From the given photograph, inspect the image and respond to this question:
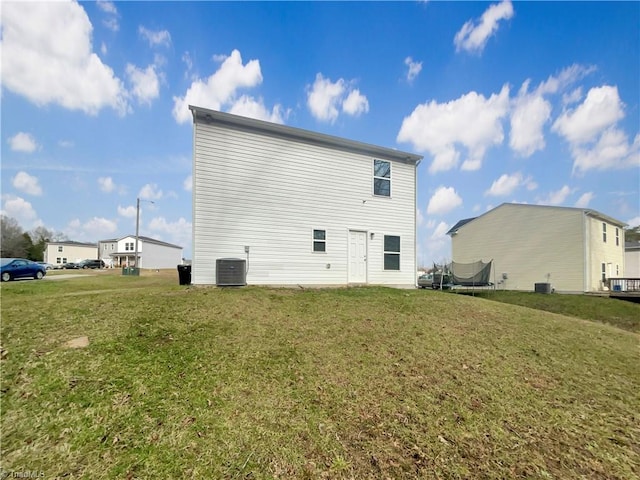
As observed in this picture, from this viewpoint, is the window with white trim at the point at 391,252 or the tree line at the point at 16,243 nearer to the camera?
the window with white trim at the point at 391,252

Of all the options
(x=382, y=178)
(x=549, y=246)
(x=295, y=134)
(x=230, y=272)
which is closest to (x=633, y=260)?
(x=549, y=246)

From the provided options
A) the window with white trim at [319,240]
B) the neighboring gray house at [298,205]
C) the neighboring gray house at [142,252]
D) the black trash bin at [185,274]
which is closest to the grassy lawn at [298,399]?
the black trash bin at [185,274]

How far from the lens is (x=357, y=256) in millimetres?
11102

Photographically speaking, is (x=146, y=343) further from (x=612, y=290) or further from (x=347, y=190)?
(x=612, y=290)

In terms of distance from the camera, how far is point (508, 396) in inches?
142

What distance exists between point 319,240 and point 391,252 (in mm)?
3173

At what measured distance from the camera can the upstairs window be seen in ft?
38.1

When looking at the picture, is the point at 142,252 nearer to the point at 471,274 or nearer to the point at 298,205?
the point at 298,205

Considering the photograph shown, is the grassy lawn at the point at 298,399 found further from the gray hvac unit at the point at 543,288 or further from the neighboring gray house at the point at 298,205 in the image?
the gray hvac unit at the point at 543,288

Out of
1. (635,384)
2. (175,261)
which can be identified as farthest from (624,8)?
(175,261)

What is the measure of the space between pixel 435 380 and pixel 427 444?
3.91 feet

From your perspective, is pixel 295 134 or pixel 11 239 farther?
pixel 11 239

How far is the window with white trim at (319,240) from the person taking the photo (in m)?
10.5

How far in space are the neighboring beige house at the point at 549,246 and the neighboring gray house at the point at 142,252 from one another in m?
42.2
